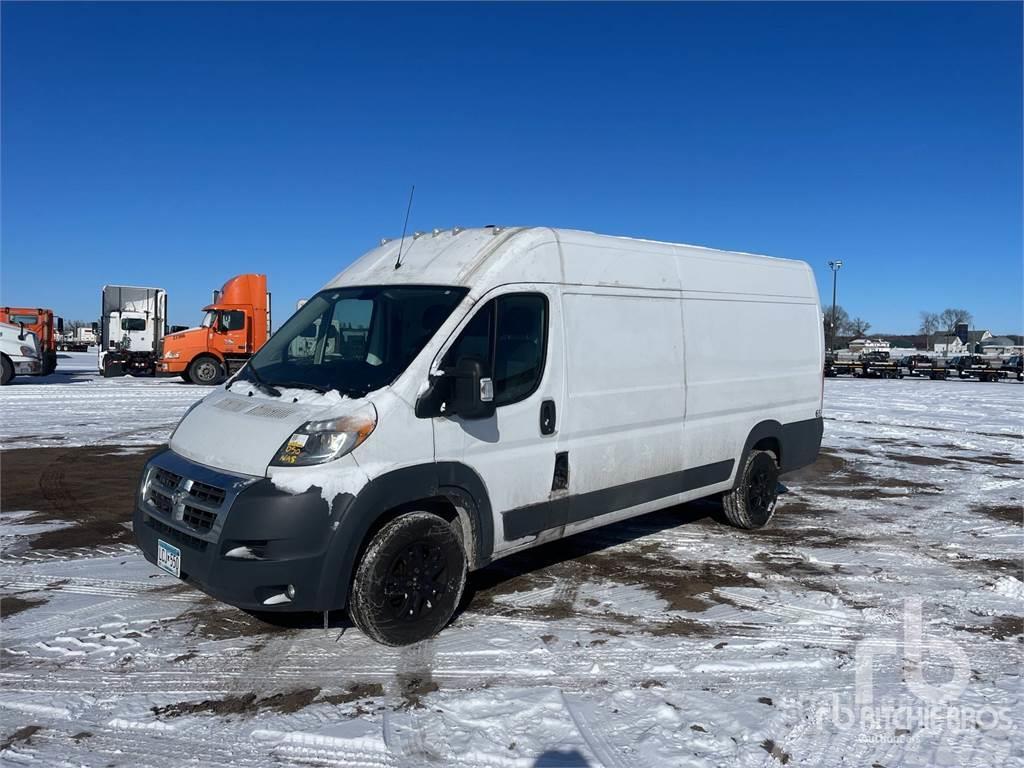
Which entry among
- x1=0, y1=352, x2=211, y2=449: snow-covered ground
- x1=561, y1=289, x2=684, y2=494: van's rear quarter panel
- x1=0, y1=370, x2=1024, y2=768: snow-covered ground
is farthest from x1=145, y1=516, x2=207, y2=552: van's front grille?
x1=0, y1=352, x2=211, y2=449: snow-covered ground

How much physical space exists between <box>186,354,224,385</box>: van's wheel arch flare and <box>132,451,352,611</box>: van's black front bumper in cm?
2166

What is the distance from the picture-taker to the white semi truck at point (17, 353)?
2223 cm

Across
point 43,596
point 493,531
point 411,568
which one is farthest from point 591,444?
point 43,596

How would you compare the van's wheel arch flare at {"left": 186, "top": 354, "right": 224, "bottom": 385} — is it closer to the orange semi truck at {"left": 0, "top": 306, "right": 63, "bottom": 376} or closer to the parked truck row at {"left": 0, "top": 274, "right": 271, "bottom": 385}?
the parked truck row at {"left": 0, "top": 274, "right": 271, "bottom": 385}

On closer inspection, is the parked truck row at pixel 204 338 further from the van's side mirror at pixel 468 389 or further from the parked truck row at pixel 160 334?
the van's side mirror at pixel 468 389

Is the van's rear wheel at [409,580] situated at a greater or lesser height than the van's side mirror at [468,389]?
lesser

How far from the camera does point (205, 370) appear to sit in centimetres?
2430

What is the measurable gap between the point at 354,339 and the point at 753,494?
13.9 feet

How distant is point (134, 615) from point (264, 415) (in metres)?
1.68

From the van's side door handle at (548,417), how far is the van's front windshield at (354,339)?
89 cm

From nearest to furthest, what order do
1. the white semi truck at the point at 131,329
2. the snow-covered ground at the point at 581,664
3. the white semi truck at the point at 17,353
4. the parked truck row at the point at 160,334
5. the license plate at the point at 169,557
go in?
the snow-covered ground at the point at 581,664 < the license plate at the point at 169,557 < the white semi truck at the point at 17,353 < the parked truck row at the point at 160,334 < the white semi truck at the point at 131,329

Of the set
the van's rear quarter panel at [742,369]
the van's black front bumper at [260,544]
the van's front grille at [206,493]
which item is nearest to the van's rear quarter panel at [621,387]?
the van's rear quarter panel at [742,369]

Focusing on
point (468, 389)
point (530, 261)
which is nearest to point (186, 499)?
point (468, 389)

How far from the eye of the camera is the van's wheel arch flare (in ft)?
79.0
